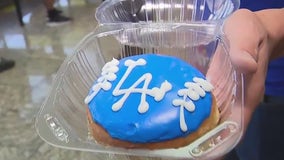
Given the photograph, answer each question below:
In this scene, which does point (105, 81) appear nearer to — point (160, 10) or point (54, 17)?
point (160, 10)

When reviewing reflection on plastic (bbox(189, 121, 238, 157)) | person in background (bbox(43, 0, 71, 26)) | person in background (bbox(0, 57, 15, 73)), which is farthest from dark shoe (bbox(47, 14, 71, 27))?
reflection on plastic (bbox(189, 121, 238, 157))

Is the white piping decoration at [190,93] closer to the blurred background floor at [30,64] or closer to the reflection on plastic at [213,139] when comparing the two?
the reflection on plastic at [213,139]

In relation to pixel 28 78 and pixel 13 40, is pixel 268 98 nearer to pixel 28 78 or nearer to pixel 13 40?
pixel 28 78

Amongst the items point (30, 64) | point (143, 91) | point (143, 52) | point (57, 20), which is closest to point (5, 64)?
point (30, 64)

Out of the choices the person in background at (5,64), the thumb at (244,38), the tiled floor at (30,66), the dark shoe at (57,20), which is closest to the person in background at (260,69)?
the thumb at (244,38)

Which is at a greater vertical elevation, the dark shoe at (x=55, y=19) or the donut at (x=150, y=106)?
the donut at (x=150, y=106)

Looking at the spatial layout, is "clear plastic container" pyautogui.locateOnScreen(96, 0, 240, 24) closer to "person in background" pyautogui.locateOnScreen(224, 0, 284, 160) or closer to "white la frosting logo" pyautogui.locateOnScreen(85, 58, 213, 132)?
"person in background" pyautogui.locateOnScreen(224, 0, 284, 160)

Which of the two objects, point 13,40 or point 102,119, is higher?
point 102,119

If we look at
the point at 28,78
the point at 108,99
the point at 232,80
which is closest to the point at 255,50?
the point at 232,80
